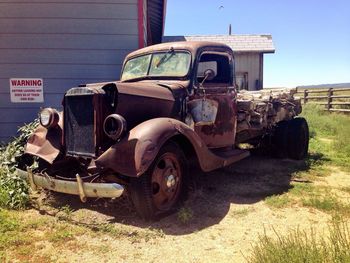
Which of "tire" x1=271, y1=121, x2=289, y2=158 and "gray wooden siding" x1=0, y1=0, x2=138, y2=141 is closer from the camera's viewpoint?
"gray wooden siding" x1=0, y1=0, x2=138, y2=141

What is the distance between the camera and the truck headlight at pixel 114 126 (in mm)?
3982

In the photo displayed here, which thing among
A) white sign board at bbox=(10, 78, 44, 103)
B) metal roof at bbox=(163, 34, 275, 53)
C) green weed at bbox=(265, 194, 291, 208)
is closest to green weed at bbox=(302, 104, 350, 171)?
green weed at bbox=(265, 194, 291, 208)

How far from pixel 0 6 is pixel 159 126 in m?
5.24

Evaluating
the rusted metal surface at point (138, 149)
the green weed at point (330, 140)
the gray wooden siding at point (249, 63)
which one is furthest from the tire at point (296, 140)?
the gray wooden siding at point (249, 63)

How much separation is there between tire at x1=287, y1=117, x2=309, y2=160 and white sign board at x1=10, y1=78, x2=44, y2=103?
5063 mm

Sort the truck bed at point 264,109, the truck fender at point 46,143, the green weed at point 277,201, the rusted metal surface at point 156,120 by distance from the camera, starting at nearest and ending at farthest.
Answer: the rusted metal surface at point 156,120 < the truck fender at point 46,143 < the green weed at point 277,201 < the truck bed at point 264,109

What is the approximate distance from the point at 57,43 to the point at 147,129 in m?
4.43

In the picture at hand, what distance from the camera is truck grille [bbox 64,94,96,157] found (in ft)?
14.3

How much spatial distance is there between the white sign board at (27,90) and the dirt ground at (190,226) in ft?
10.4

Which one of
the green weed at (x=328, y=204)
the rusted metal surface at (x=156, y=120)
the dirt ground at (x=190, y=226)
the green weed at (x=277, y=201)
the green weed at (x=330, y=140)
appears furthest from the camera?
the green weed at (x=330, y=140)

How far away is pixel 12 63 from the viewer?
7543mm

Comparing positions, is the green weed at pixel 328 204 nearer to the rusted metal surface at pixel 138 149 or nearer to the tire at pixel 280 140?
the rusted metal surface at pixel 138 149

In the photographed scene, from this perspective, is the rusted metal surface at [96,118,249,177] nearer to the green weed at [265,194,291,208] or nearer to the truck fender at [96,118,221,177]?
the truck fender at [96,118,221,177]

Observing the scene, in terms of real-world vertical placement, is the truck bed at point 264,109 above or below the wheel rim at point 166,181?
above
